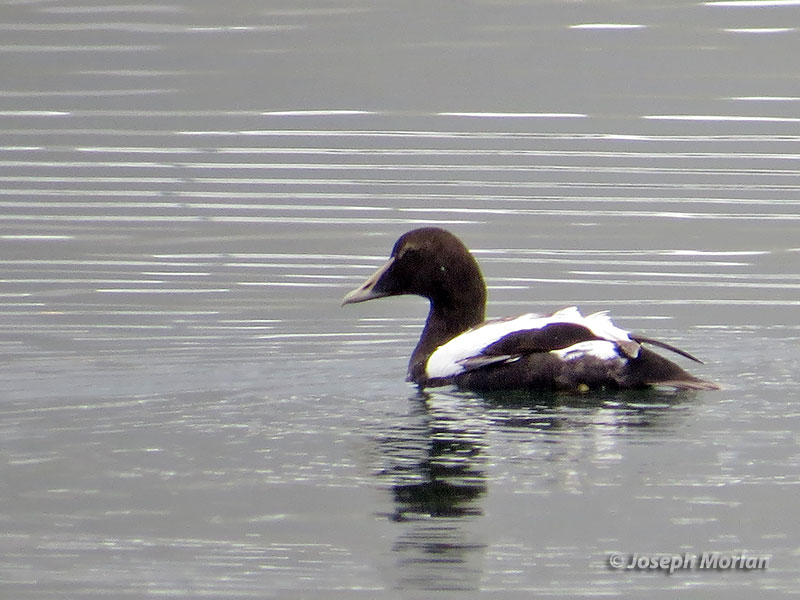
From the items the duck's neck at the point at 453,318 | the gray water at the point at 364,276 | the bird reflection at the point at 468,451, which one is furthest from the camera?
the duck's neck at the point at 453,318

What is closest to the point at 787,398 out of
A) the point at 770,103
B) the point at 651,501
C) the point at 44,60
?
the point at 651,501

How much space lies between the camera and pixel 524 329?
330 inches

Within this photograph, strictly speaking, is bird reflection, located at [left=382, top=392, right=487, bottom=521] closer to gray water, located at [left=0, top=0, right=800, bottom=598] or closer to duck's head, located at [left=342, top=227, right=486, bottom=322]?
gray water, located at [left=0, top=0, right=800, bottom=598]

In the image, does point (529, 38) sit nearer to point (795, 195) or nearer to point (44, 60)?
point (44, 60)

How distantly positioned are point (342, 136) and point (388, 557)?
10.8m

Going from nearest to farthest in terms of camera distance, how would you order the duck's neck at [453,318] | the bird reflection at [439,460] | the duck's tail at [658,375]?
the bird reflection at [439,460], the duck's tail at [658,375], the duck's neck at [453,318]

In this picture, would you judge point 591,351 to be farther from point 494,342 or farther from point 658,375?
point 494,342

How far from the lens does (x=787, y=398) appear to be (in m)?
8.04
